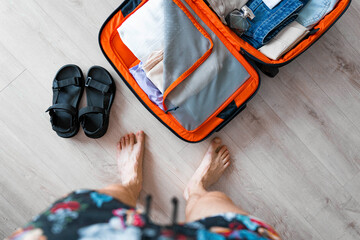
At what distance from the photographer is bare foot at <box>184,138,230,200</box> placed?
1150 mm

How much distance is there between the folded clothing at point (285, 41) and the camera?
1.02m

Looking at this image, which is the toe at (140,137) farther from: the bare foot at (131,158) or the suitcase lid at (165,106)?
the suitcase lid at (165,106)

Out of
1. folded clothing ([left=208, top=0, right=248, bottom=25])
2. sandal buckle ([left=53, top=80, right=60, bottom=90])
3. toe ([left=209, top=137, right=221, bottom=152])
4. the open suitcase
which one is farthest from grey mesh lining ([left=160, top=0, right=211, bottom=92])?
sandal buckle ([left=53, top=80, right=60, bottom=90])

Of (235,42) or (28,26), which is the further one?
(28,26)

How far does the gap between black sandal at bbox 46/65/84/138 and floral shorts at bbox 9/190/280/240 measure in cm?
55

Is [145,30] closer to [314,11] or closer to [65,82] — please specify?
[65,82]

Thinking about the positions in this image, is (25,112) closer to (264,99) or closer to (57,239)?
(57,239)

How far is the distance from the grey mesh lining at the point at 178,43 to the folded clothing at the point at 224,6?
108 mm

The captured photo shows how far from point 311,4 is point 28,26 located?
1138mm

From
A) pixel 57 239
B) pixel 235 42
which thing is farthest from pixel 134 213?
pixel 235 42

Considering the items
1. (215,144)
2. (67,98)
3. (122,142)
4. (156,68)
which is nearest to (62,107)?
(67,98)

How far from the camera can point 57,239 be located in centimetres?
A: 53

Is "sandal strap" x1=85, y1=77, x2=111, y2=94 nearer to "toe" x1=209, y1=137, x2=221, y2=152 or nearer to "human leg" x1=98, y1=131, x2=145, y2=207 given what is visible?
"human leg" x1=98, y1=131, x2=145, y2=207

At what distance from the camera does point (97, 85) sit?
44.9 inches
